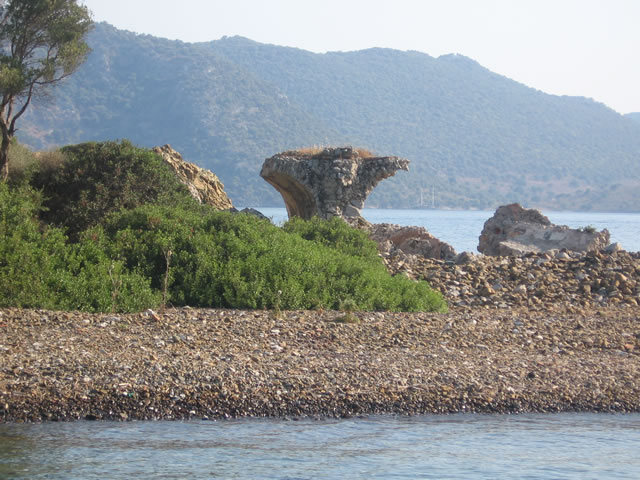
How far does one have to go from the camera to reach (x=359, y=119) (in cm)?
14875

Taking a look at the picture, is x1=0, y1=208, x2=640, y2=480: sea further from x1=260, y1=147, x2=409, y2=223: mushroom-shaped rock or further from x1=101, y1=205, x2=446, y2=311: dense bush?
x1=260, y1=147, x2=409, y2=223: mushroom-shaped rock

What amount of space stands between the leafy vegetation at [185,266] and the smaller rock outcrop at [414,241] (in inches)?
218

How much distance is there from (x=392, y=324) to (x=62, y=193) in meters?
9.09

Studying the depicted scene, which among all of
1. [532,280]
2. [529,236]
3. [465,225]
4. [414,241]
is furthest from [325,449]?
[465,225]

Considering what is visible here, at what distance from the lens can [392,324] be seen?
1238cm

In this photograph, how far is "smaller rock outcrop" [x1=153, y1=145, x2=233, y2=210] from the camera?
21219 millimetres

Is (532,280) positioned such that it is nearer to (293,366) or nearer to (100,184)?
(293,366)

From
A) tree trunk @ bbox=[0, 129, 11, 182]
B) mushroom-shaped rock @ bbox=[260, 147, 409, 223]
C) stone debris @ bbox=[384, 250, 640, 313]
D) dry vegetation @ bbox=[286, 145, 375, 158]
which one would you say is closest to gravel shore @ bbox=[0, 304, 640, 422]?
stone debris @ bbox=[384, 250, 640, 313]

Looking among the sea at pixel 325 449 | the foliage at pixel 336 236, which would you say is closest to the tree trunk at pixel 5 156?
the foliage at pixel 336 236

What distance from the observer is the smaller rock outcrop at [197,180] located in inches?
835

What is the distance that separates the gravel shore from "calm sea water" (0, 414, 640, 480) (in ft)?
0.98

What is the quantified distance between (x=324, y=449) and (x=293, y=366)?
2018mm

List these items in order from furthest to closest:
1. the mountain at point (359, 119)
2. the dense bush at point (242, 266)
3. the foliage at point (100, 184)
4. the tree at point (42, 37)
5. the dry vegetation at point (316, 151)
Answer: the mountain at point (359, 119) → the dry vegetation at point (316, 151) → the tree at point (42, 37) → the foliage at point (100, 184) → the dense bush at point (242, 266)

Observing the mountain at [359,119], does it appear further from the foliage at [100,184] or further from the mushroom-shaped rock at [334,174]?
the foliage at [100,184]
